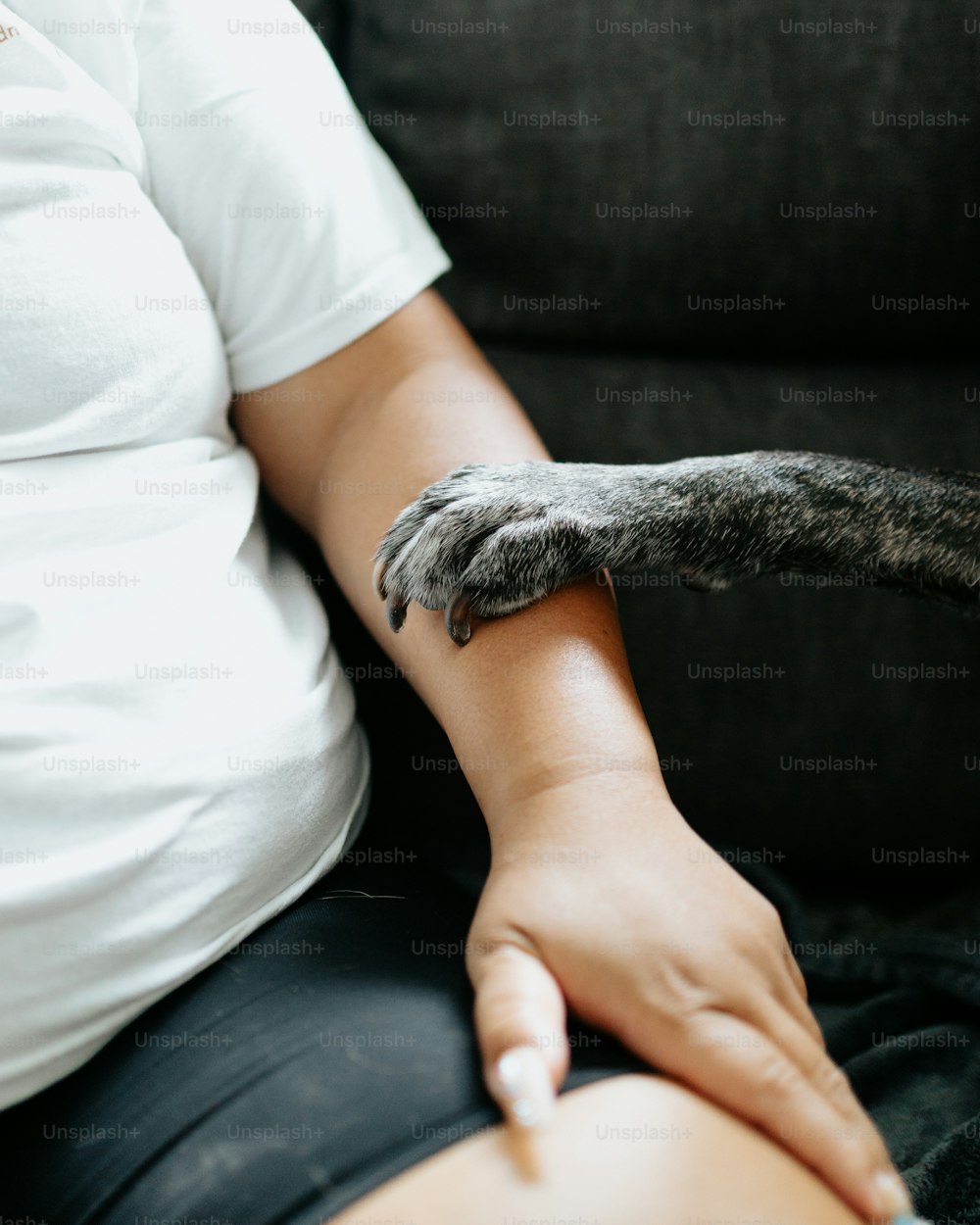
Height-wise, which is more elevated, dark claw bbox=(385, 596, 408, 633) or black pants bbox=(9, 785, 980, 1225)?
dark claw bbox=(385, 596, 408, 633)

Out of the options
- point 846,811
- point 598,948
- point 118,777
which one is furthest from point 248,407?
point 846,811

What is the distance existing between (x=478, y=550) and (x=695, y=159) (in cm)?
56

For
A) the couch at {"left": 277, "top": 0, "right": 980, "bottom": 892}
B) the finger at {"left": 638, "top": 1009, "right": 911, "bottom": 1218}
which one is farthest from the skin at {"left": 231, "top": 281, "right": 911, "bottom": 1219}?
the couch at {"left": 277, "top": 0, "right": 980, "bottom": 892}

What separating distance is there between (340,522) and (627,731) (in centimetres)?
31

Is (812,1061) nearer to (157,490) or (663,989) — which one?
(663,989)

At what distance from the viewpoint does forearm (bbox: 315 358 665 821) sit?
2.10 feet

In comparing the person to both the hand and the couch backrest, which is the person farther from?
the couch backrest

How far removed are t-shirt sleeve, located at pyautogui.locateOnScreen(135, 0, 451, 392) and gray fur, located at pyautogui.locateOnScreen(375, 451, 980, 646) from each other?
185 mm

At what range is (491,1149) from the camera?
0.48m

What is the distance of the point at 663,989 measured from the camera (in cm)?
53

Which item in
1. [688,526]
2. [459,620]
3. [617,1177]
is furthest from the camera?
[688,526]

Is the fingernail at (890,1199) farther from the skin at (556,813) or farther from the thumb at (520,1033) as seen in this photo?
the thumb at (520,1033)

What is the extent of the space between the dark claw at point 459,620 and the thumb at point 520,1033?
0.23 m

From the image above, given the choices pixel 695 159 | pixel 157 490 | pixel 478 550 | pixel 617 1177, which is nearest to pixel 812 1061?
pixel 617 1177
